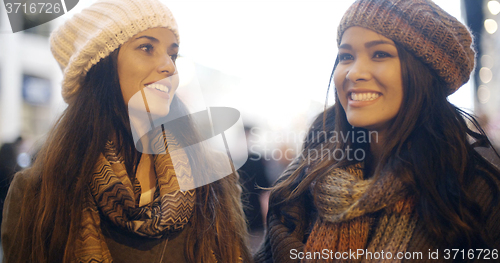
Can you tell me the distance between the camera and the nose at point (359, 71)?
1.04m

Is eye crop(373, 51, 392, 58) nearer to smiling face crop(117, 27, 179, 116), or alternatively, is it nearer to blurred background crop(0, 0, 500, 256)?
blurred background crop(0, 0, 500, 256)

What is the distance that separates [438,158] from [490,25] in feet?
1.98

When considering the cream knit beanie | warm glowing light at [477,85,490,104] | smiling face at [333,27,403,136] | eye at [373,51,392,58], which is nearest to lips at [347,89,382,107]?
smiling face at [333,27,403,136]

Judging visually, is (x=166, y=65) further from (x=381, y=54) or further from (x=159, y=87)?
(x=381, y=54)

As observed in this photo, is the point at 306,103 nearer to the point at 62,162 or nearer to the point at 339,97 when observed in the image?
the point at 339,97

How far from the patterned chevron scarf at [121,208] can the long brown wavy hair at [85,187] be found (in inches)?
1.3

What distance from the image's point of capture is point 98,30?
112 cm

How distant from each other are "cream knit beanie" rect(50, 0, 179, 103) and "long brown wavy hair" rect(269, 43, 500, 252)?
83 cm

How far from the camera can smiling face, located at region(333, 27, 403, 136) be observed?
40.4 inches

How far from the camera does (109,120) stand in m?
1.17

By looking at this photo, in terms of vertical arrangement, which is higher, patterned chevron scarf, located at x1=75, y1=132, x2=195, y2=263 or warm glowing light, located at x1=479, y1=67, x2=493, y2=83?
warm glowing light, located at x1=479, y1=67, x2=493, y2=83

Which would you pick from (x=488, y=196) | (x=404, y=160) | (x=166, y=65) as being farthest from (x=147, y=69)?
(x=488, y=196)

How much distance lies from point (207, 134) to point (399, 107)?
71cm

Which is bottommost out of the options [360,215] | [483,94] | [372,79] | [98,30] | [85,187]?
[360,215]
